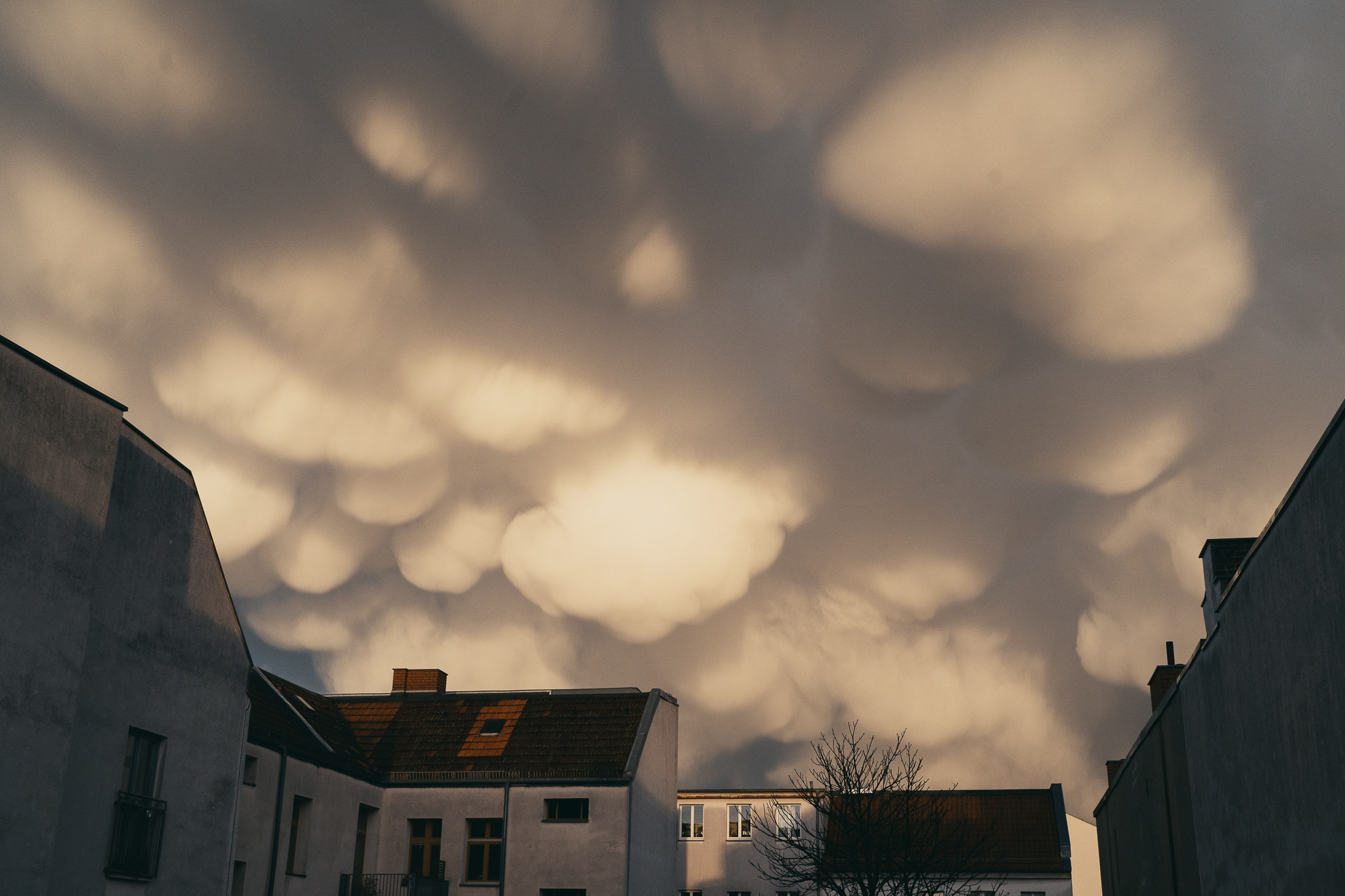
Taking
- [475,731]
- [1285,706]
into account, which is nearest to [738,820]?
[475,731]

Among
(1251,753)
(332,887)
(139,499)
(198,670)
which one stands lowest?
(332,887)

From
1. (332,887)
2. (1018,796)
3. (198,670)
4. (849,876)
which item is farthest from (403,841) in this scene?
(1018,796)

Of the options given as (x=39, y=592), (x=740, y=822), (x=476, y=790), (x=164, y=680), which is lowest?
(x=740, y=822)

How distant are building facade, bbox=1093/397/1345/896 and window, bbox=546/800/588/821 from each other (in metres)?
20.5

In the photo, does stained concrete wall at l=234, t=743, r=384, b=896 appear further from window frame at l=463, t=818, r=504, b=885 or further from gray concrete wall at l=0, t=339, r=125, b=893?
gray concrete wall at l=0, t=339, r=125, b=893

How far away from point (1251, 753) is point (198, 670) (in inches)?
644

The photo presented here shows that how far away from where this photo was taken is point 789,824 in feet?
169

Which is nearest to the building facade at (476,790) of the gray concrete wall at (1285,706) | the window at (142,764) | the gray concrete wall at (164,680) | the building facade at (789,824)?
the gray concrete wall at (164,680)

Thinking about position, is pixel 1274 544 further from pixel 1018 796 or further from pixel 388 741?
pixel 1018 796

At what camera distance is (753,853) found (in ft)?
167

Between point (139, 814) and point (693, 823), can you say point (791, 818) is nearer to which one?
point (693, 823)

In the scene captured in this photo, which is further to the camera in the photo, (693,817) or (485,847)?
(693,817)

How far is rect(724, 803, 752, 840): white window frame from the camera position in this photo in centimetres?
5178

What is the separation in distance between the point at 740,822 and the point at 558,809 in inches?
728
